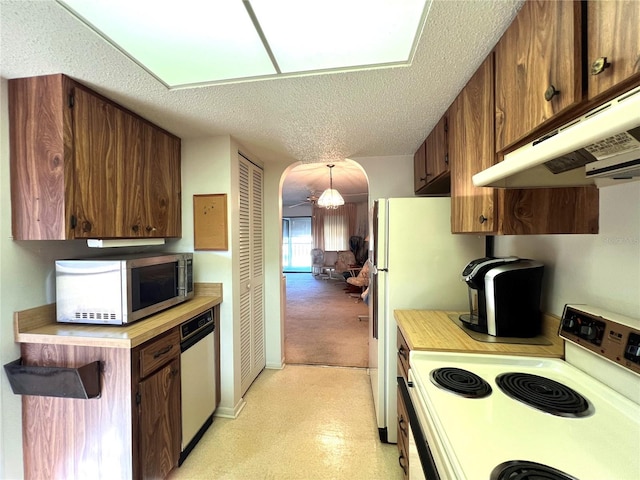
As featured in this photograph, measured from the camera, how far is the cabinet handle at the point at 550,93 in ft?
2.44

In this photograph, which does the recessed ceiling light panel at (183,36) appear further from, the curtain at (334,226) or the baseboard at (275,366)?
the curtain at (334,226)

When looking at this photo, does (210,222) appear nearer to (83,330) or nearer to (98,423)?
(83,330)

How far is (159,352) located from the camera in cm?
141

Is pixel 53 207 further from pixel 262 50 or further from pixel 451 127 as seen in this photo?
pixel 451 127

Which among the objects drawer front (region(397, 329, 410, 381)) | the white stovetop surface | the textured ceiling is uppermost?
the textured ceiling

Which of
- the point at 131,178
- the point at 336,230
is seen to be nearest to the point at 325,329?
the point at 131,178

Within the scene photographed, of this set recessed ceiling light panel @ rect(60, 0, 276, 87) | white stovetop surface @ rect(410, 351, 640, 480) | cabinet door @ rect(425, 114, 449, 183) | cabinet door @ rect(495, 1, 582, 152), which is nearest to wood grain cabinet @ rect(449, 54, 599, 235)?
cabinet door @ rect(495, 1, 582, 152)

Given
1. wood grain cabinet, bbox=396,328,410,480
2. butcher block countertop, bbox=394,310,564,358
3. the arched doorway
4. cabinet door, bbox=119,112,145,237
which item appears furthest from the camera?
the arched doorway

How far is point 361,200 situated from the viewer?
7.86 metres

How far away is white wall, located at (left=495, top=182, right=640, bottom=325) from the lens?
860 millimetres

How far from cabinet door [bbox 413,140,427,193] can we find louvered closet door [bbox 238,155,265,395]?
5.00ft

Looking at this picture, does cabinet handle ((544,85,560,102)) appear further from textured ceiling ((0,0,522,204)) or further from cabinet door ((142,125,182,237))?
cabinet door ((142,125,182,237))

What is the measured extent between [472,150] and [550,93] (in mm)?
539

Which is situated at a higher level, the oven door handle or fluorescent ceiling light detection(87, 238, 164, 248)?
fluorescent ceiling light detection(87, 238, 164, 248)
